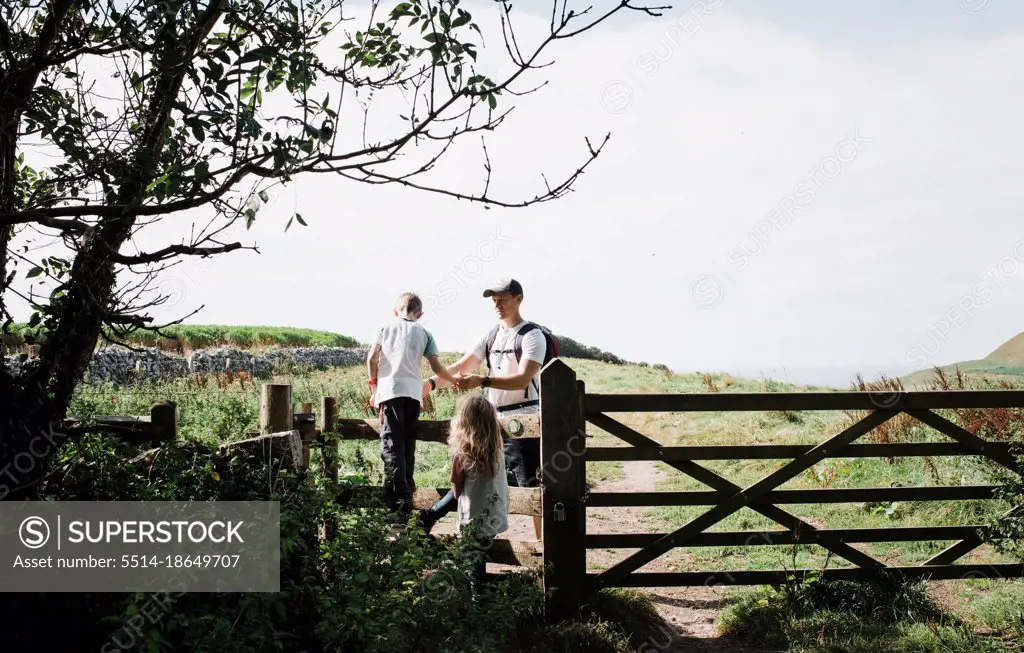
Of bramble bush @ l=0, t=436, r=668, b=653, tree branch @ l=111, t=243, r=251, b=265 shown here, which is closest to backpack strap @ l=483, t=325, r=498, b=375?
bramble bush @ l=0, t=436, r=668, b=653

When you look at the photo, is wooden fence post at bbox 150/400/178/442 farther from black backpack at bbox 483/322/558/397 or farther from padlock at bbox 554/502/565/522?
padlock at bbox 554/502/565/522

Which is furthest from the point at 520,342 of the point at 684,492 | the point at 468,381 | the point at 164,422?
the point at 164,422

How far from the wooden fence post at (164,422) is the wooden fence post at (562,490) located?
2.60 metres

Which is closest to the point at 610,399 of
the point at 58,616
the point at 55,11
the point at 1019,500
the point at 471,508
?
the point at 471,508

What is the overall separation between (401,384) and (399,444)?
503 millimetres

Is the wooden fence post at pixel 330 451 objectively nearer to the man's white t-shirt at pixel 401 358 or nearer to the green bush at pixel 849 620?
the man's white t-shirt at pixel 401 358

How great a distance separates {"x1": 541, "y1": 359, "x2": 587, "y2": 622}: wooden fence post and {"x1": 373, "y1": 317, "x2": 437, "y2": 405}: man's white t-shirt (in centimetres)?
151

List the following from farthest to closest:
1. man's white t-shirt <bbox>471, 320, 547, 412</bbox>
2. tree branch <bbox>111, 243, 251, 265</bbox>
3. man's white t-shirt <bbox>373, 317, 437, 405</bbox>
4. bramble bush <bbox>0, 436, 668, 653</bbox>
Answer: man's white t-shirt <bbox>373, 317, 437, 405</bbox> < man's white t-shirt <bbox>471, 320, 547, 412</bbox> < bramble bush <bbox>0, 436, 668, 653</bbox> < tree branch <bbox>111, 243, 251, 265</bbox>

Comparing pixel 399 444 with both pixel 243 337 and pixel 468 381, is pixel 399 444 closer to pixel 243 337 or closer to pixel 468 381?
pixel 468 381

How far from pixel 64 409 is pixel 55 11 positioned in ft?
7.32

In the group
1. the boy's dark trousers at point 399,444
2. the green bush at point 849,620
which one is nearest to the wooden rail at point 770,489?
the green bush at point 849,620

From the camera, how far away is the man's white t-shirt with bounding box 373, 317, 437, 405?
6.98 meters

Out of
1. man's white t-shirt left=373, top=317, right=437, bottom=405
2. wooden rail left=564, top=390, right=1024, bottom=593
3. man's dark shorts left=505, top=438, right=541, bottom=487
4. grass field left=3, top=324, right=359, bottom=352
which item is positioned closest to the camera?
wooden rail left=564, top=390, right=1024, bottom=593

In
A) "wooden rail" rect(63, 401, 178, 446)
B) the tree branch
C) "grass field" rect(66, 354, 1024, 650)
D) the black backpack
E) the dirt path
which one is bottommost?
the dirt path
